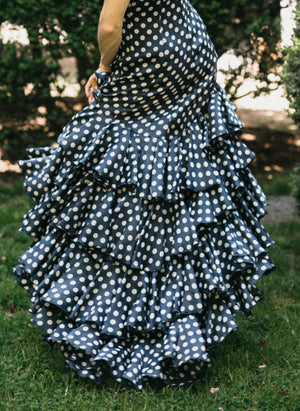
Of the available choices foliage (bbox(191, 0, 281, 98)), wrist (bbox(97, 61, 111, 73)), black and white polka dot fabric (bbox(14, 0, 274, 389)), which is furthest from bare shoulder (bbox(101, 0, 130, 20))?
foliage (bbox(191, 0, 281, 98))

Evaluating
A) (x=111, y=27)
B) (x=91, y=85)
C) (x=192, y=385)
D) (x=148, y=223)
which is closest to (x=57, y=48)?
(x=91, y=85)

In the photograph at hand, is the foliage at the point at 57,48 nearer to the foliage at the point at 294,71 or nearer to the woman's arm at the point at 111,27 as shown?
the foliage at the point at 294,71

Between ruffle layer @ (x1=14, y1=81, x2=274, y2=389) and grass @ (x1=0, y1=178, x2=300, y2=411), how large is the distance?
88 millimetres

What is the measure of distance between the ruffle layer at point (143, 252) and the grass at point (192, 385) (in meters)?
0.09

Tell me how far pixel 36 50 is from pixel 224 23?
1641 millimetres

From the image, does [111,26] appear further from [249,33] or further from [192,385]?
[249,33]

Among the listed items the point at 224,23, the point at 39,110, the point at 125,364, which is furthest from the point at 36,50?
the point at 125,364

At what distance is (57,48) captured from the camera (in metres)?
4.90

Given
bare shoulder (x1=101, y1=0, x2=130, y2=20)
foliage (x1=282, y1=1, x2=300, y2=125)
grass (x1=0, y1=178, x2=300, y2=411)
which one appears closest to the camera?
bare shoulder (x1=101, y1=0, x2=130, y2=20)

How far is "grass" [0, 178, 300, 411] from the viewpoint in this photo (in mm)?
2600

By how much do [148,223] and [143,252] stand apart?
0.14 meters

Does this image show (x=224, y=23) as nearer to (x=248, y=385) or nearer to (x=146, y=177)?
(x=146, y=177)

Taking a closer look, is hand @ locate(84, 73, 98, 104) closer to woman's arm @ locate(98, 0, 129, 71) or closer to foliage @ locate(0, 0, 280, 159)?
woman's arm @ locate(98, 0, 129, 71)

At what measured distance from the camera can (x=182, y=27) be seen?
2.67 m
